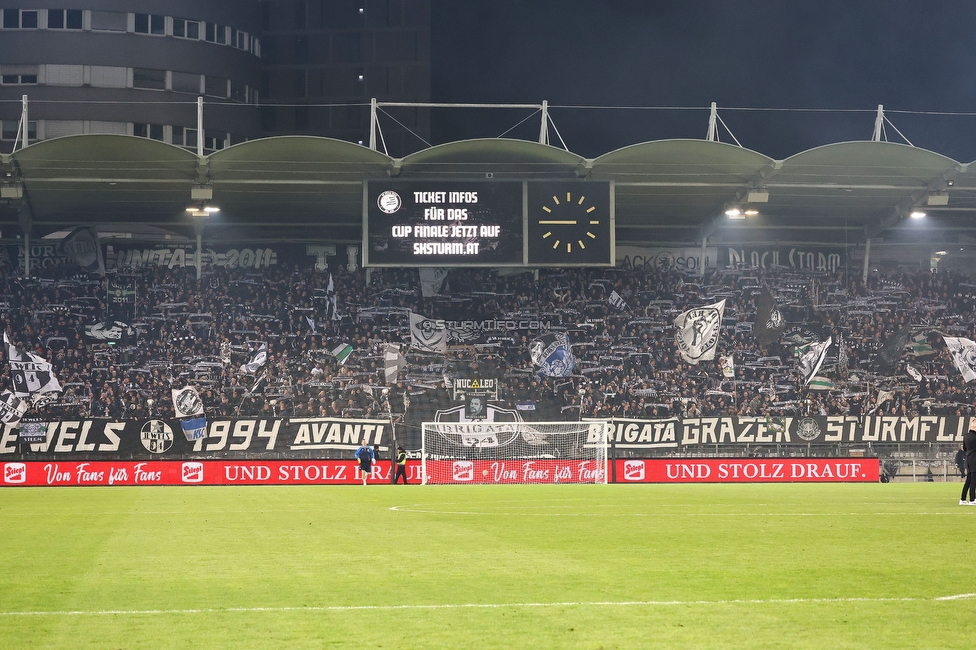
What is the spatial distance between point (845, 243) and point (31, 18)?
4533cm

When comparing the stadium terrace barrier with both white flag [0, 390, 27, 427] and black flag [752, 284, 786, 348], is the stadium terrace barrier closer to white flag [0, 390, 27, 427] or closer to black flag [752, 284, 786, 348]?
white flag [0, 390, 27, 427]

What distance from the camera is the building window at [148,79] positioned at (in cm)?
6272

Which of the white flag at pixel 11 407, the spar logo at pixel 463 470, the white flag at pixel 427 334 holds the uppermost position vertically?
the white flag at pixel 427 334

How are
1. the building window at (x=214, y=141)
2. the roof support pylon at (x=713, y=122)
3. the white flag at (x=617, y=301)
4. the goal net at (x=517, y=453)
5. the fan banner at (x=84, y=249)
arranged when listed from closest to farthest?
the roof support pylon at (x=713, y=122), the goal net at (x=517, y=453), the fan banner at (x=84, y=249), the white flag at (x=617, y=301), the building window at (x=214, y=141)

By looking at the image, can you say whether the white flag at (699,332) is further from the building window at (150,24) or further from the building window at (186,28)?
the building window at (150,24)

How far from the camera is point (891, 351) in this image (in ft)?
147

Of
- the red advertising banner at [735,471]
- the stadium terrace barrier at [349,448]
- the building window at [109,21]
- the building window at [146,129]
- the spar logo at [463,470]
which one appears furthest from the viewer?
the building window at [146,129]

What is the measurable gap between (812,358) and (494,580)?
121 ft

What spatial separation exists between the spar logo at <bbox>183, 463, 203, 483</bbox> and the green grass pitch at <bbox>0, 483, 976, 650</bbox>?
16773mm

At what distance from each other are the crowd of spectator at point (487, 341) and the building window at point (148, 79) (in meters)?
21.4

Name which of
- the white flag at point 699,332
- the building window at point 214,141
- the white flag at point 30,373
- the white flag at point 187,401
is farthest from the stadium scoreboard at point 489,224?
the building window at point 214,141

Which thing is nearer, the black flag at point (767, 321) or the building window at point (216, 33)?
the black flag at point (767, 321)

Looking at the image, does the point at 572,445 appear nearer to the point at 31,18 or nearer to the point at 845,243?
the point at 845,243

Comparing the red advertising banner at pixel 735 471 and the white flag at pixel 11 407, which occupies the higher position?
the white flag at pixel 11 407
